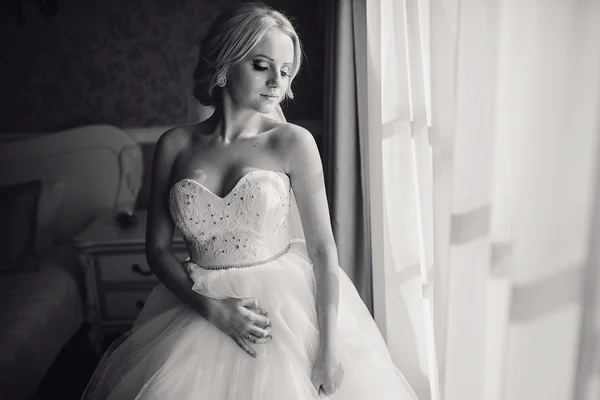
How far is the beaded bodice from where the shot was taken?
4.00 feet

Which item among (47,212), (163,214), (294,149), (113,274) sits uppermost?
(294,149)

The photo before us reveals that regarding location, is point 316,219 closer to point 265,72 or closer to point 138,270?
point 265,72

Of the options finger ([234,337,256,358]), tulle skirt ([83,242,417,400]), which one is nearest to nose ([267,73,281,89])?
tulle skirt ([83,242,417,400])

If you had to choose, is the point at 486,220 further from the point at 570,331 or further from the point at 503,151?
the point at 570,331

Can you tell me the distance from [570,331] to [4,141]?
3346 millimetres

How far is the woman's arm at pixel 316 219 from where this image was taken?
1.17 metres

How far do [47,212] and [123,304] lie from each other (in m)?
0.78

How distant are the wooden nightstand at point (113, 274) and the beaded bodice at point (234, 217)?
4.63 ft

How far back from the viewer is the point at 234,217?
1246mm

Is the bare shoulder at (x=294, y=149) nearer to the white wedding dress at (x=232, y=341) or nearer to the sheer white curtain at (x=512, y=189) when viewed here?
the white wedding dress at (x=232, y=341)

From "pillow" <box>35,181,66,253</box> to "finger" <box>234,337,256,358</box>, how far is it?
2.25 m

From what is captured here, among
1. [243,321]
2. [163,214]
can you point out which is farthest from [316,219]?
[163,214]

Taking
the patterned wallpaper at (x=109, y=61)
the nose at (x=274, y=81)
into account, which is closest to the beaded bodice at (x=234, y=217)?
the nose at (x=274, y=81)

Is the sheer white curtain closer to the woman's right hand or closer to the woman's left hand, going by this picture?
the woman's left hand
